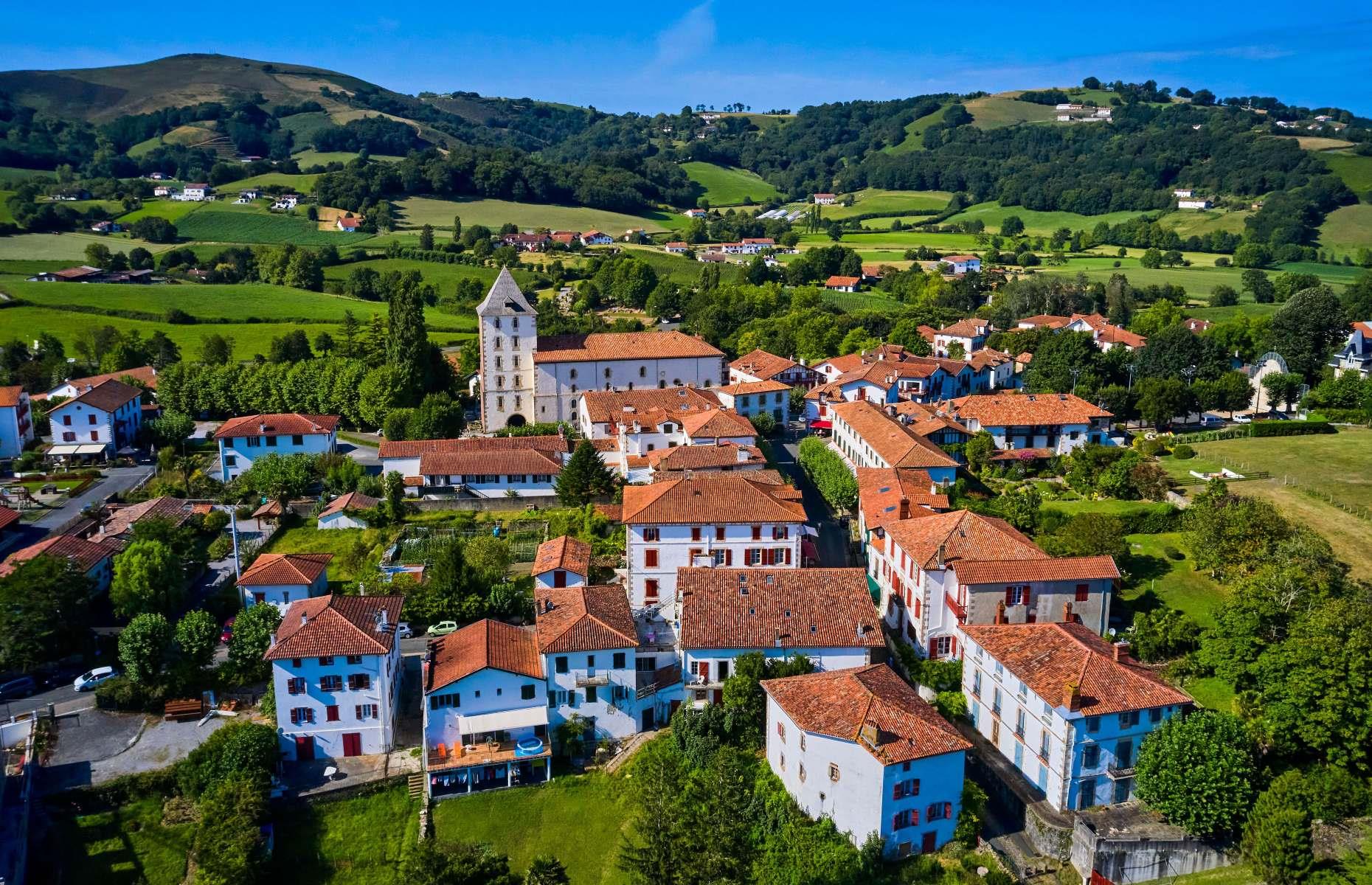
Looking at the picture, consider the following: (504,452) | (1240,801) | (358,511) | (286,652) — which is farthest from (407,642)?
(1240,801)

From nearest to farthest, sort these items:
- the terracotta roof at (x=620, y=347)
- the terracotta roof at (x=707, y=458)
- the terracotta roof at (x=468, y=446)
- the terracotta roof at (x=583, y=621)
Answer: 1. the terracotta roof at (x=583, y=621)
2. the terracotta roof at (x=707, y=458)
3. the terracotta roof at (x=468, y=446)
4. the terracotta roof at (x=620, y=347)

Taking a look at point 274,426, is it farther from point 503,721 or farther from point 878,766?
point 878,766

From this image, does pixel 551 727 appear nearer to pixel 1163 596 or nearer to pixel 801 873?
pixel 801 873

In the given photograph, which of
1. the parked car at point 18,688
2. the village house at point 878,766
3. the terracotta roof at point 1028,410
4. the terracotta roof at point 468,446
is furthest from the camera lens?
the terracotta roof at point 1028,410

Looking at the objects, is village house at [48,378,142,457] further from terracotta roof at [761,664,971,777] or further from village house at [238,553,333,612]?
terracotta roof at [761,664,971,777]

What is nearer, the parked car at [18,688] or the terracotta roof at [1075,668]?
the terracotta roof at [1075,668]

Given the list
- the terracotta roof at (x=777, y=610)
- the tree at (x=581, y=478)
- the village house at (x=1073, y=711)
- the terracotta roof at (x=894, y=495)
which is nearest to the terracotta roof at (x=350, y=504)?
the tree at (x=581, y=478)

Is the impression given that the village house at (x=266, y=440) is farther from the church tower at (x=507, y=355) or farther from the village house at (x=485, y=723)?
Result: the village house at (x=485, y=723)
